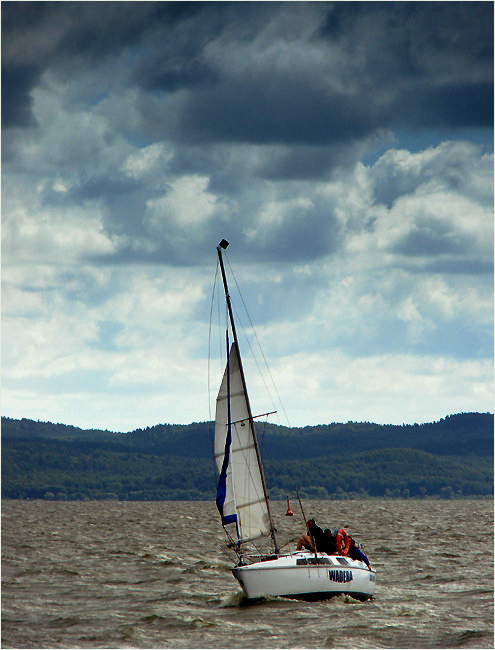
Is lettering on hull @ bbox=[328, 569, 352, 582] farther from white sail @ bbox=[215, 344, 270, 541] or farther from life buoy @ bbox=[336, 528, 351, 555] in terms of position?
white sail @ bbox=[215, 344, 270, 541]

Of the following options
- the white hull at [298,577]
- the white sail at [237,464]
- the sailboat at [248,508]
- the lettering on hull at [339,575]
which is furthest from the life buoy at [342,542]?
the white sail at [237,464]

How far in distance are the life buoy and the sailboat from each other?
16cm

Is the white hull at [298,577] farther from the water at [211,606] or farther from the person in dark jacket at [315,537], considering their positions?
the person in dark jacket at [315,537]

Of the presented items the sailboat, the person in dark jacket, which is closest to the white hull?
the sailboat

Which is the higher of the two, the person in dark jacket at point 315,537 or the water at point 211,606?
the person in dark jacket at point 315,537

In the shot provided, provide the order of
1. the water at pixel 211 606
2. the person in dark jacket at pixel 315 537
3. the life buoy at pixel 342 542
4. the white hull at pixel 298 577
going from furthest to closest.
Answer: the life buoy at pixel 342 542
the person in dark jacket at pixel 315 537
the white hull at pixel 298 577
the water at pixel 211 606

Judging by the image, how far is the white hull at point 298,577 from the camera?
1330 inches

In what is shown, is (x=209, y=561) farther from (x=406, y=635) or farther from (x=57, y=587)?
(x=406, y=635)

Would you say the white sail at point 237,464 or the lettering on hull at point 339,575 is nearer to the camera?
the lettering on hull at point 339,575

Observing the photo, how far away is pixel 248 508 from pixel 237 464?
1.79 m

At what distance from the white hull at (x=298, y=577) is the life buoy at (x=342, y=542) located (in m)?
1.21

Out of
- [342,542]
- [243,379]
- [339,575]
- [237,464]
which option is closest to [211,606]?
[339,575]

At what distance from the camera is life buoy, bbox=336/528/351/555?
3631 centimetres

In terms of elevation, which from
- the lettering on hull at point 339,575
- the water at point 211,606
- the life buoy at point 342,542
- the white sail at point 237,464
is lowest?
the water at point 211,606
